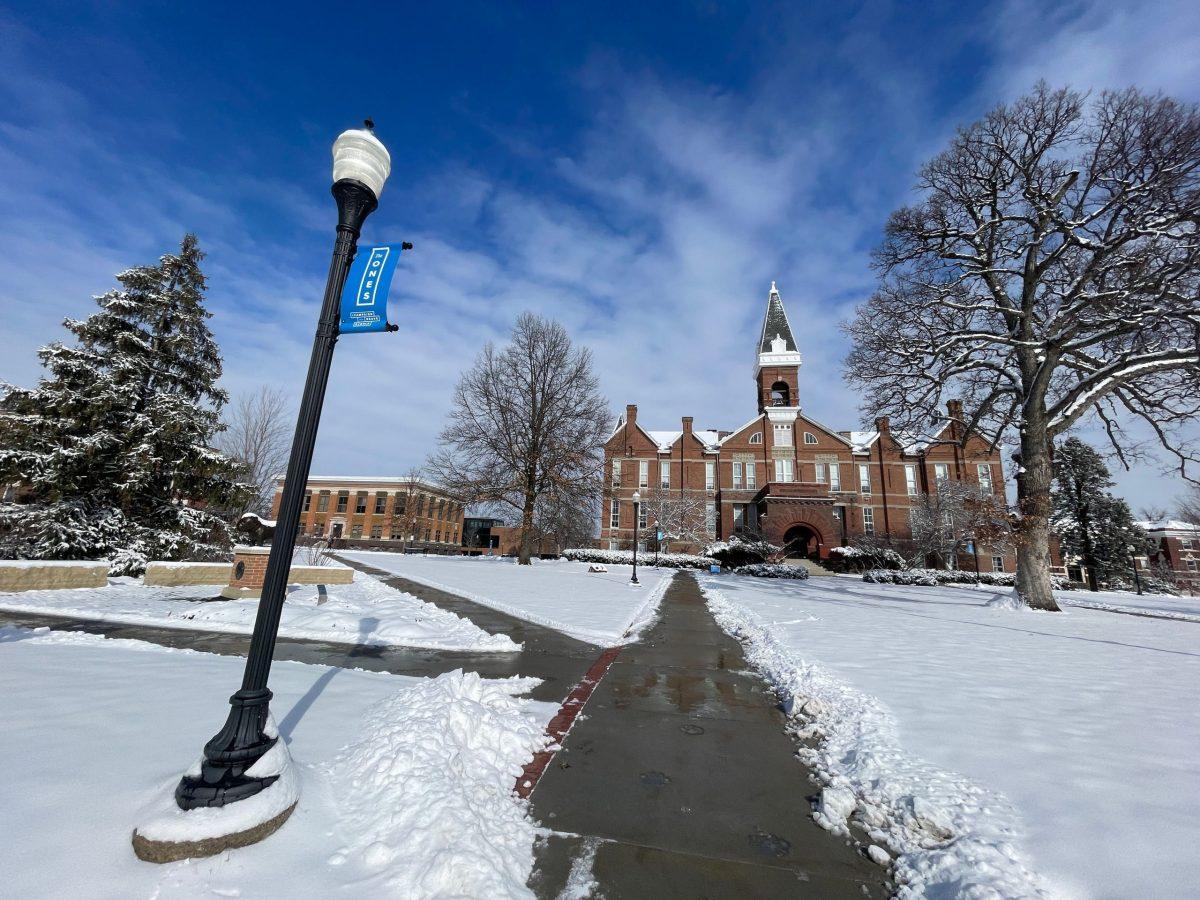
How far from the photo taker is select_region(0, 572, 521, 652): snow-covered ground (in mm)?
7738

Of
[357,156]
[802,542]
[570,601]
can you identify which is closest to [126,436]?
[570,601]

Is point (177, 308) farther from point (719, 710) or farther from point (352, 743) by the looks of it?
point (719, 710)

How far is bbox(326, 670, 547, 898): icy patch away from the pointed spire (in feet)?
150

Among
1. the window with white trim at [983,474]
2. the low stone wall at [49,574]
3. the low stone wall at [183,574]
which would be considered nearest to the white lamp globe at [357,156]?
the low stone wall at [49,574]

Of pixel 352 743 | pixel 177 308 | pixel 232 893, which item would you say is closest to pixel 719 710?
pixel 352 743

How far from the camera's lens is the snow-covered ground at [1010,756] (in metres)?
2.44

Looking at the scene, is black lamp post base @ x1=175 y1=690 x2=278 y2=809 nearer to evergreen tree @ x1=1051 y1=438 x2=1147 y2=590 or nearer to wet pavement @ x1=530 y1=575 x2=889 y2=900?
wet pavement @ x1=530 y1=575 x2=889 y2=900

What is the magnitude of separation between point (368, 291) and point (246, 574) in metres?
10.4

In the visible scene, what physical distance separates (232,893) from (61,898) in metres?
0.54

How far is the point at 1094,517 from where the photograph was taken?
36875 millimetres

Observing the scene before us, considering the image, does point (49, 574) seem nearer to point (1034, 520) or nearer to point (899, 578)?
point (1034, 520)

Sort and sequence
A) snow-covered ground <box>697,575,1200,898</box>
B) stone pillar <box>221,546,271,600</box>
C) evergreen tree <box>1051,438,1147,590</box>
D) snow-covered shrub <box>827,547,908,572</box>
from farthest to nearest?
evergreen tree <box>1051,438,1147,590</box> → snow-covered shrub <box>827,547,908,572</box> → stone pillar <box>221,546,271,600</box> → snow-covered ground <box>697,575,1200,898</box>

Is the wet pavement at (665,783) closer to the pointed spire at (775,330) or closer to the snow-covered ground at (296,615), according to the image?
the snow-covered ground at (296,615)

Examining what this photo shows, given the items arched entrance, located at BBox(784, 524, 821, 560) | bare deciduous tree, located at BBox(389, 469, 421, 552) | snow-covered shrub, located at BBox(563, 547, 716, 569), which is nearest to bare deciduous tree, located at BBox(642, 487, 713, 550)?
snow-covered shrub, located at BBox(563, 547, 716, 569)
